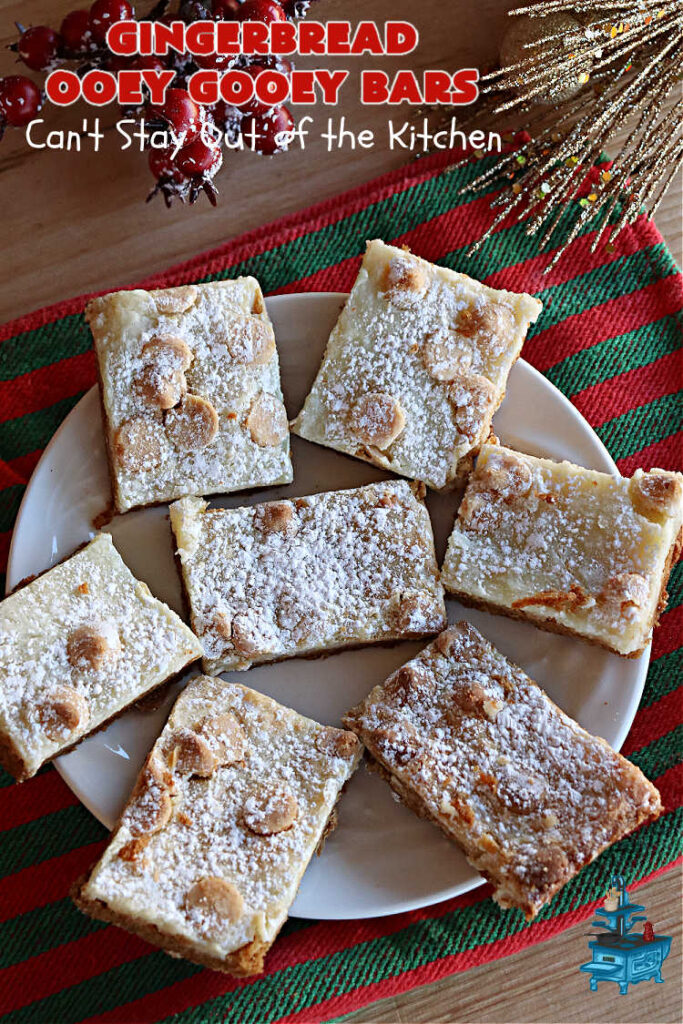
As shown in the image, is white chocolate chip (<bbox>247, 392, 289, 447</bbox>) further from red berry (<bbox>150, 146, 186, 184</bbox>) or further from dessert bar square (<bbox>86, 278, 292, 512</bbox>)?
red berry (<bbox>150, 146, 186, 184</bbox>)

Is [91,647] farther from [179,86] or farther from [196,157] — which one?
[179,86]

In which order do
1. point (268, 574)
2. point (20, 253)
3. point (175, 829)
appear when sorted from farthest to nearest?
point (20, 253) < point (268, 574) < point (175, 829)

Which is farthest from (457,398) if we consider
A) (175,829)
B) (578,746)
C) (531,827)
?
(175,829)

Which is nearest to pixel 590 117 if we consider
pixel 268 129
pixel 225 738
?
pixel 268 129

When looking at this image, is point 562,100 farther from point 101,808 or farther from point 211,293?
point 101,808

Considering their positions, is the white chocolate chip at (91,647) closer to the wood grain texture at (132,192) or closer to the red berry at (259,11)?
the wood grain texture at (132,192)
